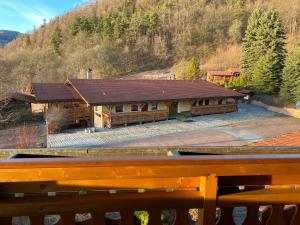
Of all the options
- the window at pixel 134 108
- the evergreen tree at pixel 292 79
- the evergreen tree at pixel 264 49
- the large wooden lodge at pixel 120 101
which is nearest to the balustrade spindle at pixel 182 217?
the large wooden lodge at pixel 120 101

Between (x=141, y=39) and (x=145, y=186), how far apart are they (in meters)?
43.9

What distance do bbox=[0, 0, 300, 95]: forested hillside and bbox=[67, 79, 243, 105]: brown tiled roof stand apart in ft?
42.1

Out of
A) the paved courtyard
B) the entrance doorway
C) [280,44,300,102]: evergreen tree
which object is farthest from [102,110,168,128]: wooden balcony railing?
[280,44,300,102]: evergreen tree

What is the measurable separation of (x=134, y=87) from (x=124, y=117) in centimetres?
305

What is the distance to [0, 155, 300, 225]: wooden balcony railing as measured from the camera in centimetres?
98

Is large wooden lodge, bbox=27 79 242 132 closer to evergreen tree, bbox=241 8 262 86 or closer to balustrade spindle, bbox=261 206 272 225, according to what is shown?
evergreen tree, bbox=241 8 262 86

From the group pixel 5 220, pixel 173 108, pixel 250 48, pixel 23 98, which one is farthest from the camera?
pixel 250 48

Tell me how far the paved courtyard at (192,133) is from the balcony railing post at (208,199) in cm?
1242

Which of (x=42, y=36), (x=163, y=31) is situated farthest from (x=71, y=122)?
(x=42, y=36)

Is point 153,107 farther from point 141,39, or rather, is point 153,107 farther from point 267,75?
point 141,39

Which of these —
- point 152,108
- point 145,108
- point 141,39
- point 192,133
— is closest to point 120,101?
point 145,108

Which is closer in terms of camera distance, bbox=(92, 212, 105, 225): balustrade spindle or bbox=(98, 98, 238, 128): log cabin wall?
bbox=(92, 212, 105, 225): balustrade spindle

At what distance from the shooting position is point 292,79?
70.8 ft

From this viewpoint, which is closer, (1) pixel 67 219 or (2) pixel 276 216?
(1) pixel 67 219
